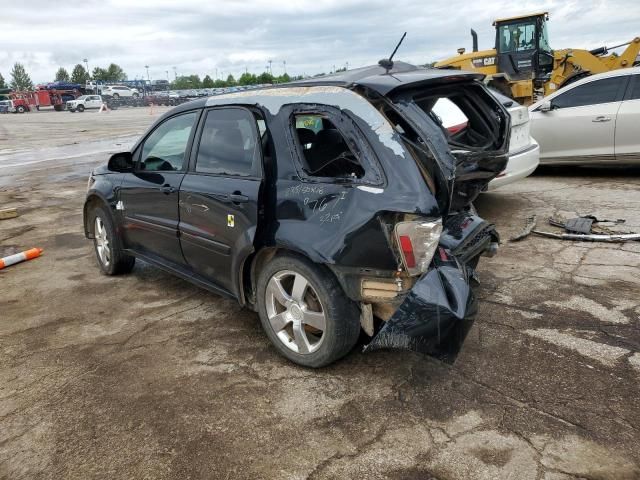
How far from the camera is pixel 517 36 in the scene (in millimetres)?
14438

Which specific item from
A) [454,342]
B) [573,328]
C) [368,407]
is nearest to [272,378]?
[368,407]

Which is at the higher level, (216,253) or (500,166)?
(500,166)

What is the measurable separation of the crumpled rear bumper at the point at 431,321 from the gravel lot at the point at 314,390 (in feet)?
1.17

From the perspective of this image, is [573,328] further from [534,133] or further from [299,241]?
[534,133]

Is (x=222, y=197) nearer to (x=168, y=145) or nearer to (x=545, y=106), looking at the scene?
(x=168, y=145)

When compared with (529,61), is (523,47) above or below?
above

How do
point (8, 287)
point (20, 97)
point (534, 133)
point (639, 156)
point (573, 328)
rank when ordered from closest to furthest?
point (573, 328)
point (8, 287)
point (639, 156)
point (534, 133)
point (20, 97)

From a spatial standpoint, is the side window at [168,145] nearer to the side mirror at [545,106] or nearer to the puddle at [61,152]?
the side mirror at [545,106]

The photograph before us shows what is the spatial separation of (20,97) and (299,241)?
205 feet

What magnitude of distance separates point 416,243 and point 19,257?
484 centimetres

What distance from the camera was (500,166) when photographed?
149 inches

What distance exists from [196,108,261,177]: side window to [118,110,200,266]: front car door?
0.21 m

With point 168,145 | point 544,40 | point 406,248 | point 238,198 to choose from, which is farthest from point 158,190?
point 544,40

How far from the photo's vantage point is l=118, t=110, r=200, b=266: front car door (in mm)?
4090
